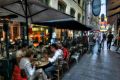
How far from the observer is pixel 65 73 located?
985 centimetres

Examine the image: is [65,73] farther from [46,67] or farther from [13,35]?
[13,35]

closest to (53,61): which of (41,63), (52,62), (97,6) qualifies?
(52,62)

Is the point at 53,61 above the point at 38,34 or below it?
below

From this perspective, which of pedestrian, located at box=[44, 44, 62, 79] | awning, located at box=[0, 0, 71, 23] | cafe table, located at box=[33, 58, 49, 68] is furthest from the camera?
pedestrian, located at box=[44, 44, 62, 79]

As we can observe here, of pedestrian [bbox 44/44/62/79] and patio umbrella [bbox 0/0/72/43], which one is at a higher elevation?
patio umbrella [bbox 0/0/72/43]

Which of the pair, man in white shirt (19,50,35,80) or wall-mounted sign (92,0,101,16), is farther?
wall-mounted sign (92,0,101,16)

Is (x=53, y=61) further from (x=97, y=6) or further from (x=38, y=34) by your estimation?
(x=97, y=6)

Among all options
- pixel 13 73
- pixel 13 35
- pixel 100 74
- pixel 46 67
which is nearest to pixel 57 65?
pixel 46 67

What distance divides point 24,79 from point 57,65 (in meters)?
3.00

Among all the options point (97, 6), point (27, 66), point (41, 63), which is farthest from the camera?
point (97, 6)

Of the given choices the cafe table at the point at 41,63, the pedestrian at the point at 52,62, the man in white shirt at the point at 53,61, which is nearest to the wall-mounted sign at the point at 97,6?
the pedestrian at the point at 52,62

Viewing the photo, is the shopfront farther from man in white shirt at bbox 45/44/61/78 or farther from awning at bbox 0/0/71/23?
man in white shirt at bbox 45/44/61/78

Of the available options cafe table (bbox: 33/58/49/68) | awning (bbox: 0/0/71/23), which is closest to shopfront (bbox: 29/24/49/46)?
awning (bbox: 0/0/71/23)

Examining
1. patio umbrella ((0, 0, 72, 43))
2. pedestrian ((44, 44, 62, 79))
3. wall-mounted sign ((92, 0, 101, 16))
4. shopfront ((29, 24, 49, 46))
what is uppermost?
wall-mounted sign ((92, 0, 101, 16))
